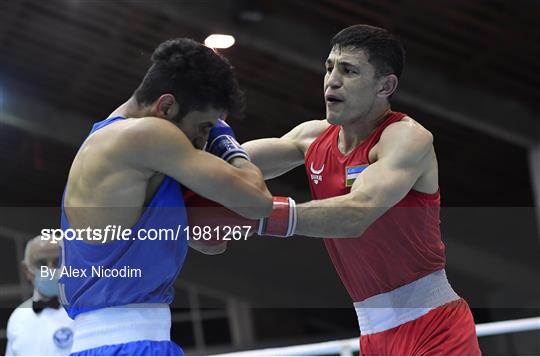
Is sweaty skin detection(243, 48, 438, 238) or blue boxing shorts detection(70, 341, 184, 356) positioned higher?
sweaty skin detection(243, 48, 438, 238)

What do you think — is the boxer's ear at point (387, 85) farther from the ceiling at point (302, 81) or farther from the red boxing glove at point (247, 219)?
the ceiling at point (302, 81)

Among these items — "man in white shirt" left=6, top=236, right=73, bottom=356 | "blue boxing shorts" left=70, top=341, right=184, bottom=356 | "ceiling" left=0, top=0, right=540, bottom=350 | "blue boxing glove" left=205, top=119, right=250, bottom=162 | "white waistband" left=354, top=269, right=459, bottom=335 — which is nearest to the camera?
"blue boxing shorts" left=70, top=341, right=184, bottom=356

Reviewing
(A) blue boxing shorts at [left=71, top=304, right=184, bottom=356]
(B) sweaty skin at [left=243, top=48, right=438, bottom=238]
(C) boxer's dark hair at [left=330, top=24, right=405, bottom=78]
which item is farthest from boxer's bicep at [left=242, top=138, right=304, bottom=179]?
(A) blue boxing shorts at [left=71, top=304, right=184, bottom=356]

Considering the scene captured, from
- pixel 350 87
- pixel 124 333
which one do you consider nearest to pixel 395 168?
pixel 350 87

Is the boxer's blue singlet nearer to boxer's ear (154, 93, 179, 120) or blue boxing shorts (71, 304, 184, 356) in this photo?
blue boxing shorts (71, 304, 184, 356)

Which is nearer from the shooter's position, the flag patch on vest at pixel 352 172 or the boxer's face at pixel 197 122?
the boxer's face at pixel 197 122

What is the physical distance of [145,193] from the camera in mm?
2291

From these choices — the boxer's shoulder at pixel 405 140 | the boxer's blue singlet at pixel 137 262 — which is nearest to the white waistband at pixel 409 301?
the boxer's shoulder at pixel 405 140

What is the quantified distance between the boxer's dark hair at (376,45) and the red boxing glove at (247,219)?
625 mm

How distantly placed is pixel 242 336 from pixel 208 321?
2.17 ft

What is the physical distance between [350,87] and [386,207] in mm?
450

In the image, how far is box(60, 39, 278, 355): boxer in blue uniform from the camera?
2.24 meters

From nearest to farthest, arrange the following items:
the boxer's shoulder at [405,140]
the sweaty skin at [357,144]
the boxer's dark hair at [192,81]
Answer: the boxer's dark hair at [192,81] < the sweaty skin at [357,144] < the boxer's shoulder at [405,140]

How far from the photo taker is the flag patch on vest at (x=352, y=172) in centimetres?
280
